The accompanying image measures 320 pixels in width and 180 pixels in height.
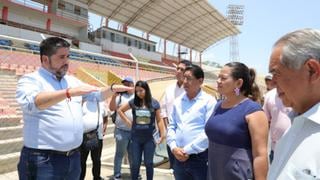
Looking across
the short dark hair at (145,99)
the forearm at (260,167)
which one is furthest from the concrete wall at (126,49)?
the forearm at (260,167)

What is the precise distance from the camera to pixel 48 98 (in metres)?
2.71

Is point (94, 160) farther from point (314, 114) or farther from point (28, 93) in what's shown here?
point (314, 114)

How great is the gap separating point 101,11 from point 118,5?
1.93m

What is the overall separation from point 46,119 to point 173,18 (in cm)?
4519

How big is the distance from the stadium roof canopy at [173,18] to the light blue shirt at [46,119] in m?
34.8

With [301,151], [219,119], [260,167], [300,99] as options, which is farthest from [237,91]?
[301,151]

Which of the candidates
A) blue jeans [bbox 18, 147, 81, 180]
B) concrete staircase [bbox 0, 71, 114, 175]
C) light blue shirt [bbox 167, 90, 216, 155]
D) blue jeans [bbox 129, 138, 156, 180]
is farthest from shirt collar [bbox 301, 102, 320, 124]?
concrete staircase [bbox 0, 71, 114, 175]

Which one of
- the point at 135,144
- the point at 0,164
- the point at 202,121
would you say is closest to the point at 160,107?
the point at 135,144

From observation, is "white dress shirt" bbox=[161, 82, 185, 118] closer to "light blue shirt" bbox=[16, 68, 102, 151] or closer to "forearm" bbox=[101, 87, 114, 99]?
"forearm" bbox=[101, 87, 114, 99]

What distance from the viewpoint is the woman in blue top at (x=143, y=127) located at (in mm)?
5516

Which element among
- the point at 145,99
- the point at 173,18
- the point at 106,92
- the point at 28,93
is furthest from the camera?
the point at 173,18

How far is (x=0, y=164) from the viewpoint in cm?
621

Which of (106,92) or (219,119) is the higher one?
(106,92)

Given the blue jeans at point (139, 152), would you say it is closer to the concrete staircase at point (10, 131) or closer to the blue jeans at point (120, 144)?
the blue jeans at point (120, 144)
